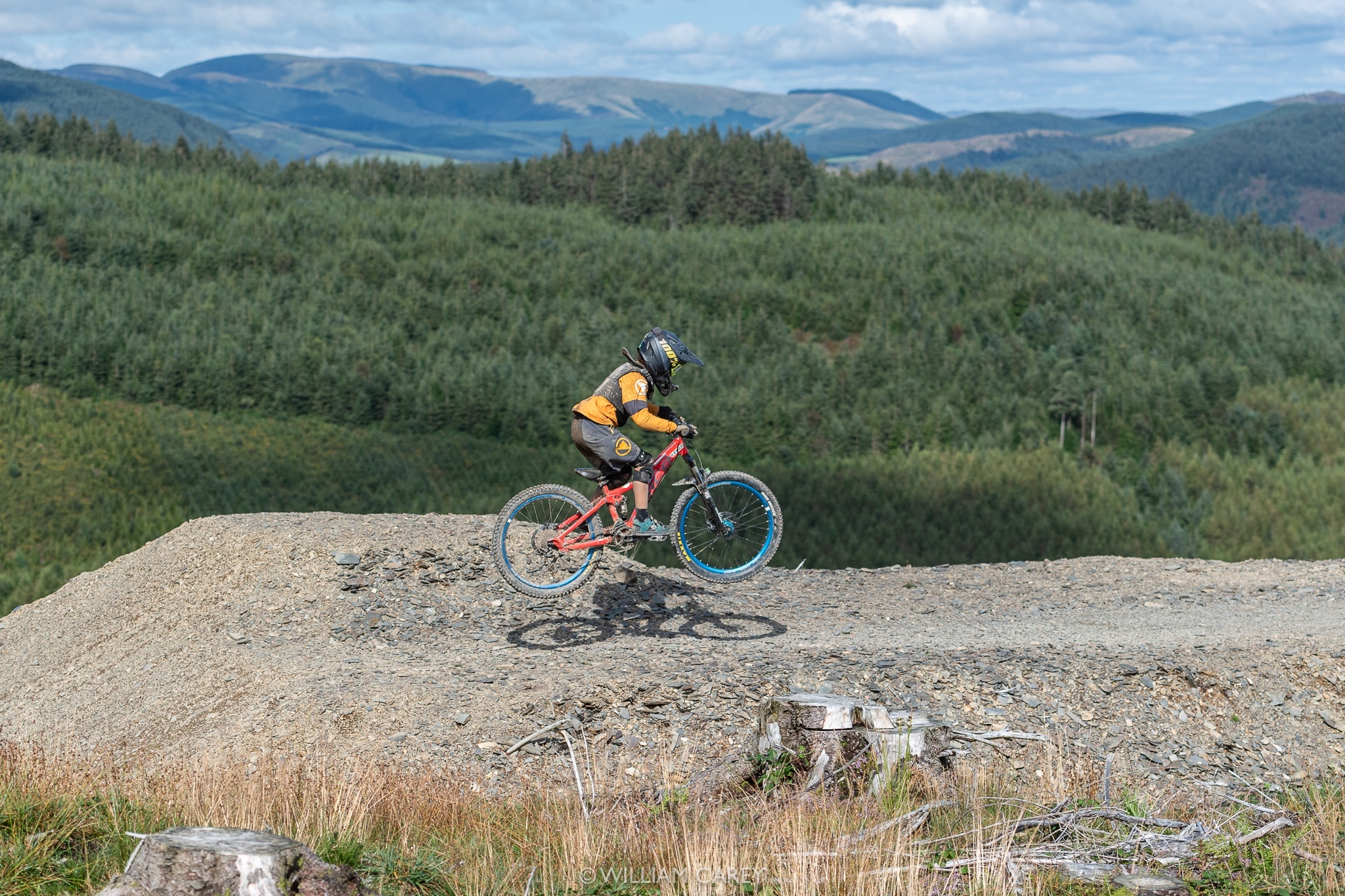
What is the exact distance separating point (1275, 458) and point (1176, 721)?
153186mm

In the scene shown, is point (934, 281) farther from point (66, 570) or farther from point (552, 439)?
point (66, 570)

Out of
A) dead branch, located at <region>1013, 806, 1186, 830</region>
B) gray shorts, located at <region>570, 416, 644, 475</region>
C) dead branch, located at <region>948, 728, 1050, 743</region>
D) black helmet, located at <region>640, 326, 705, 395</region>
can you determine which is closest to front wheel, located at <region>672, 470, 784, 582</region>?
gray shorts, located at <region>570, 416, 644, 475</region>

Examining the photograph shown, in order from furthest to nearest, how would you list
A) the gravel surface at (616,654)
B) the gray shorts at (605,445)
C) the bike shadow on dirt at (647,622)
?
the bike shadow on dirt at (647,622), the gray shorts at (605,445), the gravel surface at (616,654)

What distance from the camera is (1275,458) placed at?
474 feet

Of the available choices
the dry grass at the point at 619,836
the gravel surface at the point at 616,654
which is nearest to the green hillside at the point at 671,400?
the gravel surface at the point at 616,654

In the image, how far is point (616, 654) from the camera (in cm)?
1521

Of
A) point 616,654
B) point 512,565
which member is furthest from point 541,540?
point 616,654

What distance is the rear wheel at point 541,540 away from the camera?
15.2m

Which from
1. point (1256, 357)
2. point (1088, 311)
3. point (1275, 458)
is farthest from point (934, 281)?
point (1275, 458)

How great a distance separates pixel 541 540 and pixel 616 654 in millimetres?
2047

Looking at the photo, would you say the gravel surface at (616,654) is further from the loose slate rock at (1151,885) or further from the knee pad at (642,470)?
the loose slate rock at (1151,885)

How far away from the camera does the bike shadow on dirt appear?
17.0 m

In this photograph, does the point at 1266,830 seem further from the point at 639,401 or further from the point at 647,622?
the point at 647,622

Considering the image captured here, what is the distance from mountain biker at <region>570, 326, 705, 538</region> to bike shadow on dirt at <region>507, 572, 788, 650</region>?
9.58ft
